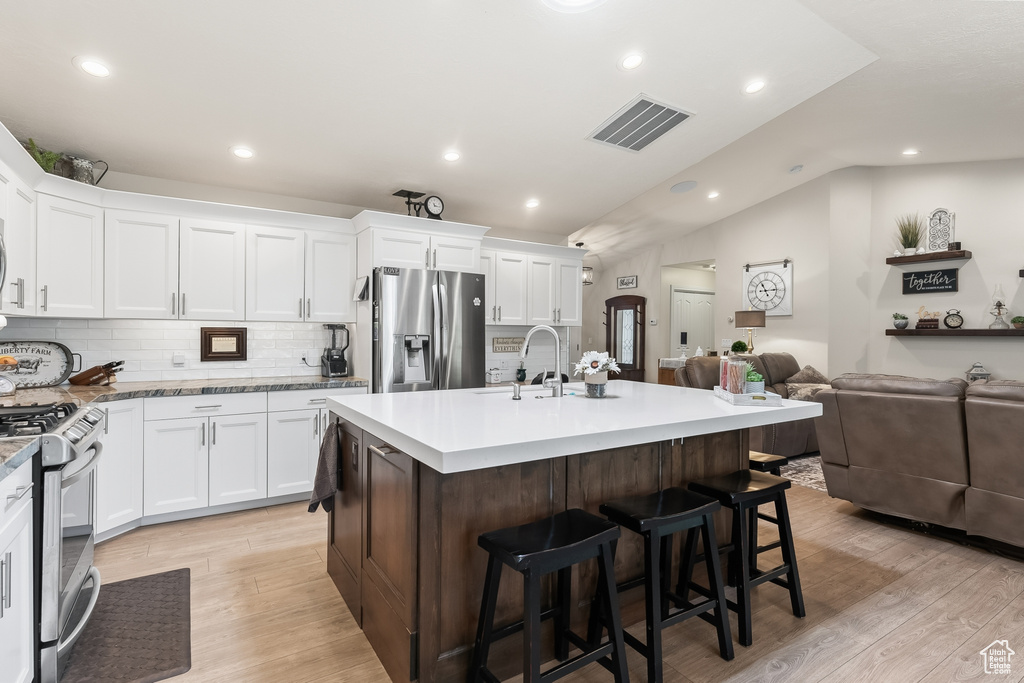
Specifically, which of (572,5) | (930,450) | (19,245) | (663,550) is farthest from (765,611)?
(19,245)

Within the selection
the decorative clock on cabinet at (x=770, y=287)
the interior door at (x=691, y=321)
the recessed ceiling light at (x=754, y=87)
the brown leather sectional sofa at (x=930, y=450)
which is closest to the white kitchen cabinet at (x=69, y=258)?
the recessed ceiling light at (x=754, y=87)

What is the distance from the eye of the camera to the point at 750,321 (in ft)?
24.2

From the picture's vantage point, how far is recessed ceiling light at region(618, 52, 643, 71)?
10.0 ft

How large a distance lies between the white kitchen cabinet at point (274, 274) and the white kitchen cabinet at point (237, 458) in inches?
32.8

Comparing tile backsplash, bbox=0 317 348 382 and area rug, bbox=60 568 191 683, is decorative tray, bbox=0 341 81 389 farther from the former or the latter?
area rug, bbox=60 568 191 683

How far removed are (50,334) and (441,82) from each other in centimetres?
310

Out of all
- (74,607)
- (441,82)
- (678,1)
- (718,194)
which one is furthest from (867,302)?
(74,607)

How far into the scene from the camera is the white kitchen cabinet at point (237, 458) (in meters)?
3.44

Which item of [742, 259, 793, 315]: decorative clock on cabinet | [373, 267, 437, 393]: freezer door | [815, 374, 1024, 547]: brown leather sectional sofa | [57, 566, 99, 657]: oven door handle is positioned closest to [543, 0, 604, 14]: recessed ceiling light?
[373, 267, 437, 393]: freezer door

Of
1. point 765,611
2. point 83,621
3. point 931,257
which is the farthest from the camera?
point 931,257

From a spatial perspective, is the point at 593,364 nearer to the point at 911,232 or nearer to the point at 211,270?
the point at 211,270

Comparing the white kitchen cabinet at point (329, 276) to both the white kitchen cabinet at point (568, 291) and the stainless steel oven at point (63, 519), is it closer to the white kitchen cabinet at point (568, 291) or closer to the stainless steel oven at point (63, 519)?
the stainless steel oven at point (63, 519)

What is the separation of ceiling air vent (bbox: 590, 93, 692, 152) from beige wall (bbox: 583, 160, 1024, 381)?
4.14 meters

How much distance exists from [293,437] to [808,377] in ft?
19.7
